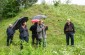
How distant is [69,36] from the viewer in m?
21.4

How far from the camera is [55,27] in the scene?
1251 inches

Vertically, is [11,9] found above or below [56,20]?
above

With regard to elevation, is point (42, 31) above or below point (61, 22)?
above

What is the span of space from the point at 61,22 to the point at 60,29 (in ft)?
4.86

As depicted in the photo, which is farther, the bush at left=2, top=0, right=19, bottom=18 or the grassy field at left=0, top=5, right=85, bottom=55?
the bush at left=2, top=0, right=19, bottom=18

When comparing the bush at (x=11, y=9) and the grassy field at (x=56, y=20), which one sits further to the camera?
the bush at (x=11, y=9)

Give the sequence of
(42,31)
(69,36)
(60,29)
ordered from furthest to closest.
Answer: (60,29)
(69,36)
(42,31)

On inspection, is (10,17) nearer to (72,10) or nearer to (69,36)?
(72,10)

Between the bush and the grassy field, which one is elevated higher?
the bush

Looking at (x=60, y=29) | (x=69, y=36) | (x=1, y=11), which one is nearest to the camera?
(x=69, y=36)

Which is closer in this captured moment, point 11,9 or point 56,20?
point 56,20

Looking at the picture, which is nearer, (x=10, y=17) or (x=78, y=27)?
(x=78, y=27)

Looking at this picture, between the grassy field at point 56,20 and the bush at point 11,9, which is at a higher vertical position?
the bush at point 11,9

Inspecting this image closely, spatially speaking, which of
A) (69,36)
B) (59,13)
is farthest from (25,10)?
(69,36)
